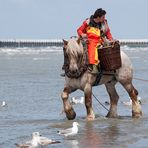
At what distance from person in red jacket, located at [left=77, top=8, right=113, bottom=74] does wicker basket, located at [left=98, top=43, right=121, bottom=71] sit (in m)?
0.13

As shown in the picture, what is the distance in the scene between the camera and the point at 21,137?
12.5m

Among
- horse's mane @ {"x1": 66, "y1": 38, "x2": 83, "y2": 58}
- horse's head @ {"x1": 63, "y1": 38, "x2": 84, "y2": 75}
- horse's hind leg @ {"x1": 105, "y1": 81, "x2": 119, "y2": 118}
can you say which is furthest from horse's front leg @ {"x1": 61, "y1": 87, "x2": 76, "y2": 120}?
horse's hind leg @ {"x1": 105, "y1": 81, "x2": 119, "y2": 118}

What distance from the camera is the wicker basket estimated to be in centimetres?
1459

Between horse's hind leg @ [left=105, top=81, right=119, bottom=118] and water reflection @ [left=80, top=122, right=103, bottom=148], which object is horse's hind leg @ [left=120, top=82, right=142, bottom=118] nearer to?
horse's hind leg @ [left=105, top=81, right=119, bottom=118]

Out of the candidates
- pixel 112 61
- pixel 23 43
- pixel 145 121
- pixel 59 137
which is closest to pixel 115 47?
pixel 112 61

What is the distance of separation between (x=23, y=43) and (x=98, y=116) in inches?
4958

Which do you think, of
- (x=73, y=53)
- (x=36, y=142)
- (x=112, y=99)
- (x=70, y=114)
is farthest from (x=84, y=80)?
(x=36, y=142)

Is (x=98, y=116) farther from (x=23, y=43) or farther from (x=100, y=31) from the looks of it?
(x=23, y=43)

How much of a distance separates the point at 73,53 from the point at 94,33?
2.33ft

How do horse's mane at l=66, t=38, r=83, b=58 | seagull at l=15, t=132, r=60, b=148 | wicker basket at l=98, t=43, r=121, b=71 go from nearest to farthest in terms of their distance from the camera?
seagull at l=15, t=132, r=60, b=148 → horse's mane at l=66, t=38, r=83, b=58 → wicker basket at l=98, t=43, r=121, b=71

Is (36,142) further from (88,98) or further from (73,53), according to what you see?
(88,98)

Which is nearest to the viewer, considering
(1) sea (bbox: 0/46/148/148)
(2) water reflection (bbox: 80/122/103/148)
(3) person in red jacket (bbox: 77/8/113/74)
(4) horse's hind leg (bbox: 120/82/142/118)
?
(2) water reflection (bbox: 80/122/103/148)

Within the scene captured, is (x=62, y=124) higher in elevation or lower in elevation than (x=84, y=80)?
lower

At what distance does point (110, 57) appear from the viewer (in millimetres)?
14586
